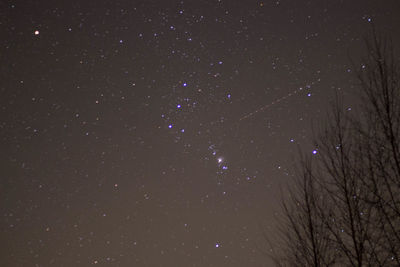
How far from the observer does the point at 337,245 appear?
4.90 meters

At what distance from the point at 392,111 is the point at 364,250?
1820 millimetres

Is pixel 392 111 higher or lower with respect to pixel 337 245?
higher

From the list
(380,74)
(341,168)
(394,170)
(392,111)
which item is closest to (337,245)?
(341,168)

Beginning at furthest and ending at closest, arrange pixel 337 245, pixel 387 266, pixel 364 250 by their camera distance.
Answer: pixel 337 245 < pixel 364 250 < pixel 387 266

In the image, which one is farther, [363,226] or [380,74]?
[363,226]

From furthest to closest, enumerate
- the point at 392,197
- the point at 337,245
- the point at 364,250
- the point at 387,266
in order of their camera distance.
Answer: the point at 337,245, the point at 364,250, the point at 387,266, the point at 392,197

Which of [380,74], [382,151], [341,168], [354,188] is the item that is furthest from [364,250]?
[380,74]

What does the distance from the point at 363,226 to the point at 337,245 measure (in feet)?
1.61

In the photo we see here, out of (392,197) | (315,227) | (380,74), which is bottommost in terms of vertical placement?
(392,197)

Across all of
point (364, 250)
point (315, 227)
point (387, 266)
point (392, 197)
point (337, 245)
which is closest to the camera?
point (392, 197)

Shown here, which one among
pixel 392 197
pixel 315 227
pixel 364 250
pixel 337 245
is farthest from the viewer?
pixel 315 227

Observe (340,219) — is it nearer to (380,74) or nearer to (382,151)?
(382,151)

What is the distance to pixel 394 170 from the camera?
3.93 m

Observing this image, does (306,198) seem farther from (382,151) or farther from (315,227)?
(382,151)
